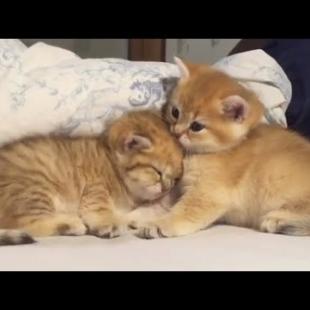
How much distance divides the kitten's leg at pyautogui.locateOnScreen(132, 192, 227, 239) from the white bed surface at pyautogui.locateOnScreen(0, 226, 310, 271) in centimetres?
3

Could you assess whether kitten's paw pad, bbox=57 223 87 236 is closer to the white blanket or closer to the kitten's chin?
the kitten's chin

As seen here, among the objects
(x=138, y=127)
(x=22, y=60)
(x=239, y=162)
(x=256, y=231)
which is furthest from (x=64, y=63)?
(x=256, y=231)

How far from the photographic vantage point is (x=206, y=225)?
1465 mm

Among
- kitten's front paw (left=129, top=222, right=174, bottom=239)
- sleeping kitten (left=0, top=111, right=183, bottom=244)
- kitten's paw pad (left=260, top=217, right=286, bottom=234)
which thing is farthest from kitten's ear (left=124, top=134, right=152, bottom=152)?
kitten's paw pad (left=260, top=217, right=286, bottom=234)

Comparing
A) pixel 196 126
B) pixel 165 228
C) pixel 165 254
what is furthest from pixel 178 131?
pixel 165 254

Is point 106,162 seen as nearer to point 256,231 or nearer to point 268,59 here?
point 256,231

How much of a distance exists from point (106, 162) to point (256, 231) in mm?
404

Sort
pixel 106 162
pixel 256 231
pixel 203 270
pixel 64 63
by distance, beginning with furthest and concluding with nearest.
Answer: pixel 64 63 < pixel 106 162 < pixel 256 231 < pixel 203 270

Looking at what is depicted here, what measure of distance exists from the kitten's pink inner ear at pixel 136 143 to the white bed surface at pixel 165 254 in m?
0.27

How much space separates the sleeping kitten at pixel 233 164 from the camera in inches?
57.7

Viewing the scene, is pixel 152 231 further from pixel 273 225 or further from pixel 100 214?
pixel 273 225

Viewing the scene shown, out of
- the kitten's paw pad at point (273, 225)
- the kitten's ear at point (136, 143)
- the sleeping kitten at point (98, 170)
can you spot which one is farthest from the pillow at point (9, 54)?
the kitten's paw pad at point (273, 225)

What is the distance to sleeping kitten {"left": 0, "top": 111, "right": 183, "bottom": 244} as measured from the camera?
1487 mm

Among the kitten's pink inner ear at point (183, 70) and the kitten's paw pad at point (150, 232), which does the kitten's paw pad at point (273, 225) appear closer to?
the kitten's paw pad at point (150, 232)
